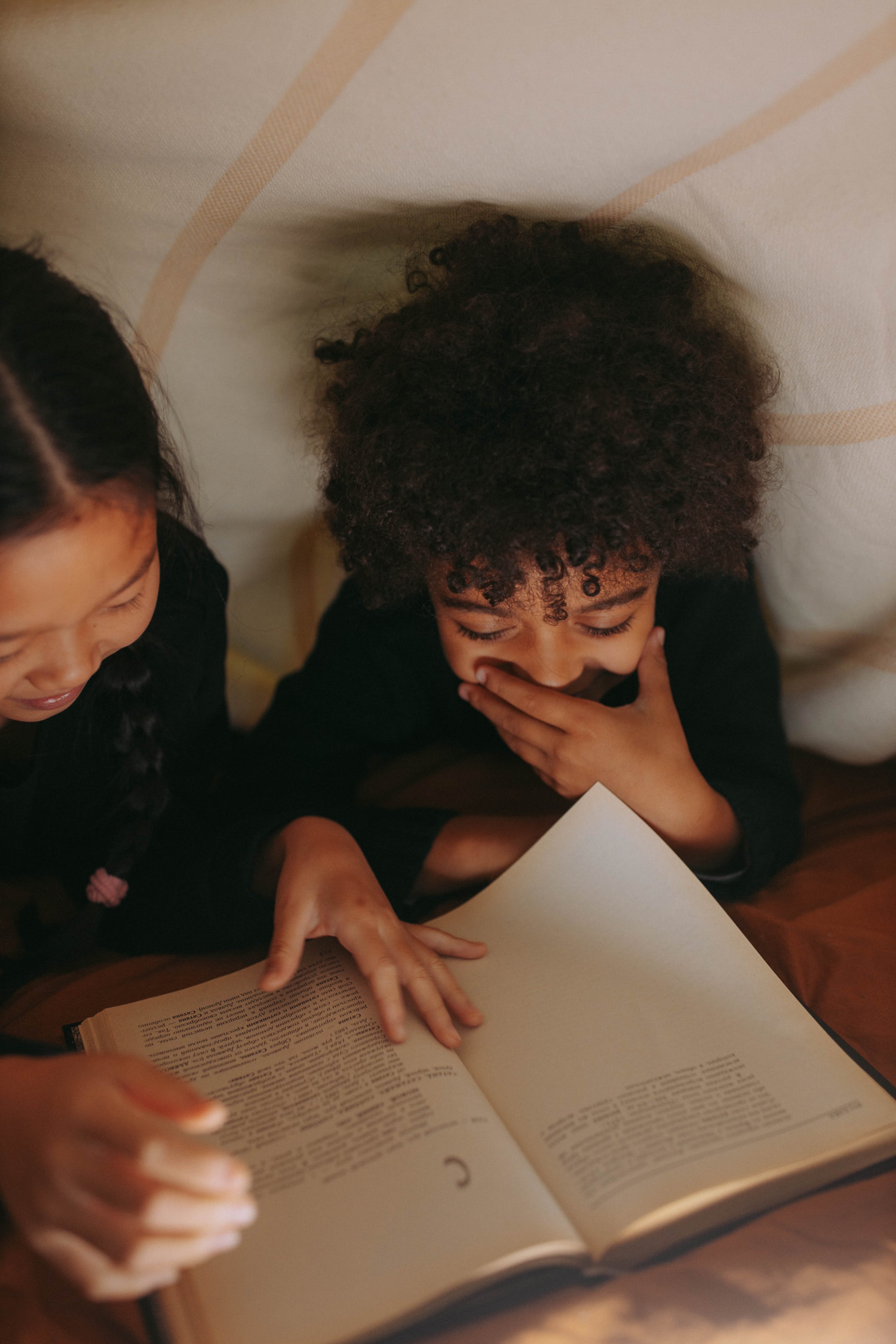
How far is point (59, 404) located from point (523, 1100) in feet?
1.62

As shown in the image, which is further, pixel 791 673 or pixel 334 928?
pixel 791 673

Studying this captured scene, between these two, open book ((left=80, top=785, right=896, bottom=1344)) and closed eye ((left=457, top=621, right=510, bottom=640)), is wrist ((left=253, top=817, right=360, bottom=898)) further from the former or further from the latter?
closed eye ((left=457, top=621, right=510, bottom=640))

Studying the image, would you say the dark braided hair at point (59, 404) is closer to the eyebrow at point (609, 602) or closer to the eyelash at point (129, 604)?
the eyelash at point (129, 604)

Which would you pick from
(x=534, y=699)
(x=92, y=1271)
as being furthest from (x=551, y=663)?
(x=92, y=1271)

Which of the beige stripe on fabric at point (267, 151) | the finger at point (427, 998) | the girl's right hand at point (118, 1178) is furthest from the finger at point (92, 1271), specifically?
the beige stripe on fabric at point (267, 151)

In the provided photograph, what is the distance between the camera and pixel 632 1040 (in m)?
0.56

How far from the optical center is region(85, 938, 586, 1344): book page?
0.43m

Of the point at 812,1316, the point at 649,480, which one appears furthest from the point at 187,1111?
the point at 649,480

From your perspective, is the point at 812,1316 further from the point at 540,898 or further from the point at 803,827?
the point at 803,827

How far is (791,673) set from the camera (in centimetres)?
91

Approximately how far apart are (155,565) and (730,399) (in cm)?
43

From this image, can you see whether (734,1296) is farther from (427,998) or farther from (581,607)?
(581,607)

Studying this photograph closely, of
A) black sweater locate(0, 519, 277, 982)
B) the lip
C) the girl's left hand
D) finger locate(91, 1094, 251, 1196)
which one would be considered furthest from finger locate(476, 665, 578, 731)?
finger locate(91, 1094, 251, 1196)

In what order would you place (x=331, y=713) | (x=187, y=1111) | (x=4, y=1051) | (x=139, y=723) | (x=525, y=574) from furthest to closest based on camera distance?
(x=331, y=713)
(x=139, y=723)
(x=525, y=574)
(x=4, y=1051)
(x=187, y=1111)
